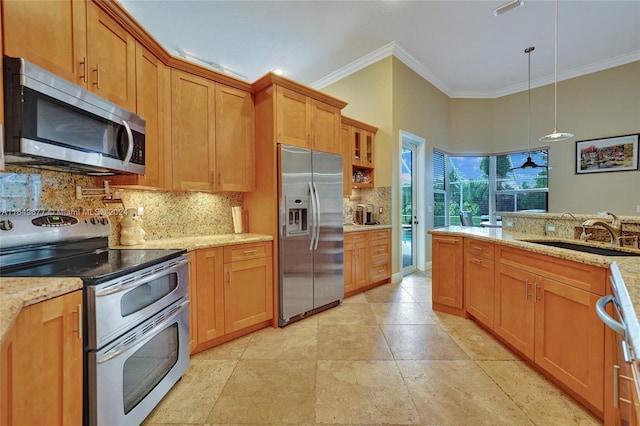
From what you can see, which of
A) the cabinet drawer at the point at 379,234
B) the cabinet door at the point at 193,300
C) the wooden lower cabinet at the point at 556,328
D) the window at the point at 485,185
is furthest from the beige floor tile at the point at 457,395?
the window at the point at 485,185

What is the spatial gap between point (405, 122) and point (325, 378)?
387 centimetres

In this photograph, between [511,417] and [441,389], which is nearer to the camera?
[511,417]

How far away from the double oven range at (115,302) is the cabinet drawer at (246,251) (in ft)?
1.42

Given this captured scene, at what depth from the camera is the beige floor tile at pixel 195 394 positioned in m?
1.57

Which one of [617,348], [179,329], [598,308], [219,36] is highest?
[219,36]

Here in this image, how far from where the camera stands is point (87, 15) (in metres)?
1.60

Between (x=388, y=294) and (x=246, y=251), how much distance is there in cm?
215

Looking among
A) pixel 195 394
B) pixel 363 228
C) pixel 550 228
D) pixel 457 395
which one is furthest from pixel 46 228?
pixel 550 228

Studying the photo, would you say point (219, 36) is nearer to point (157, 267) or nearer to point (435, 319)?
point (157, 267)

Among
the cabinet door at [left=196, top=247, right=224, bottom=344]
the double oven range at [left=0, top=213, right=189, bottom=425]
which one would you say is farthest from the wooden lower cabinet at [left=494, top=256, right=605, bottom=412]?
the double oven range at [left=0, top=213, right=189, bottom=425]

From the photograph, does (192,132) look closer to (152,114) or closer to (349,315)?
(152,114)

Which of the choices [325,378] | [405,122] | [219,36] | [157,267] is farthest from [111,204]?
[405,122]

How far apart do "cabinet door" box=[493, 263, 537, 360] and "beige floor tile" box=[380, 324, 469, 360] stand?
0.39 m

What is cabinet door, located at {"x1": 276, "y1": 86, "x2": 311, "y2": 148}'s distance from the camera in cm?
272
